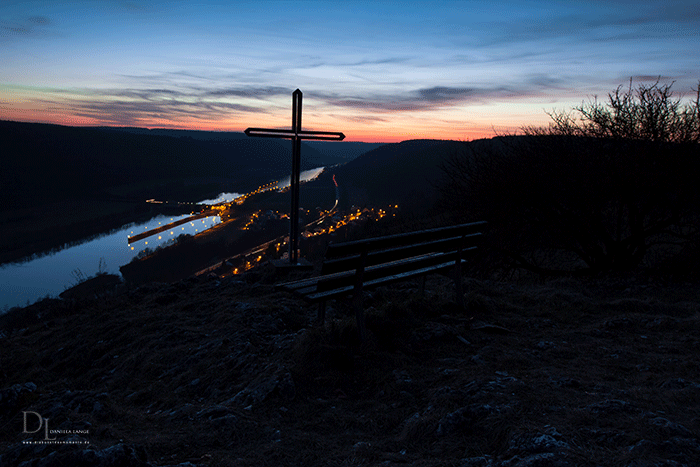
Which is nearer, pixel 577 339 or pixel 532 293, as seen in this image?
pixel 577 339

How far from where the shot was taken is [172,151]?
185 meters

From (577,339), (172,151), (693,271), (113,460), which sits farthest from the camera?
(172,151)

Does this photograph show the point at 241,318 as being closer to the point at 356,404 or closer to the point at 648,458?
the point at 356,404

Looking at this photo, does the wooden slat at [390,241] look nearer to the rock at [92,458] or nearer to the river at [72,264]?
the rock at [92,458]

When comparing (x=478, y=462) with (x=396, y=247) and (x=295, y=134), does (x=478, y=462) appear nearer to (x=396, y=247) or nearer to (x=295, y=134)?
(x=396, y=247)

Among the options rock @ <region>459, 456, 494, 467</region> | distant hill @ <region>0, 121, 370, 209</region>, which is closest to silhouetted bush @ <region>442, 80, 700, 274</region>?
rock @ <region>459, 456, 494, 467</region>

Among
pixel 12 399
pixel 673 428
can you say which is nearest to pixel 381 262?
pixel 673 428

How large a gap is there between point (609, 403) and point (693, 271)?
5756 mm

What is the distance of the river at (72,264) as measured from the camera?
57.9m

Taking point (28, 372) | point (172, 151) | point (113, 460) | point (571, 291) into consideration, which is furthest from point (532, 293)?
point (172, 151)

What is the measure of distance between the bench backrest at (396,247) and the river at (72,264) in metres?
49.4

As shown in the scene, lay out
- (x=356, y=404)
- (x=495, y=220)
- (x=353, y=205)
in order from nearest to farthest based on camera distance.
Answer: (x=356, y=404)
(x=495, y=220)
(x=353, y=205)

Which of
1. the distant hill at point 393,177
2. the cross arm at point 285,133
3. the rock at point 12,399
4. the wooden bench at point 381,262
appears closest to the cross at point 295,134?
the cross arm at point 285,133

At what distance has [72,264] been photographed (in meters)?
72.9
